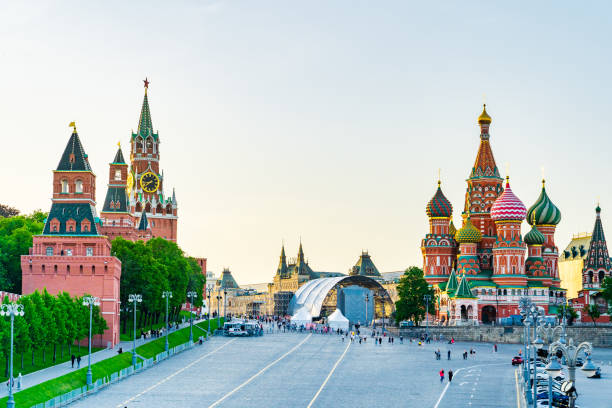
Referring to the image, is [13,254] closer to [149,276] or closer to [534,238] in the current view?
[149,276]

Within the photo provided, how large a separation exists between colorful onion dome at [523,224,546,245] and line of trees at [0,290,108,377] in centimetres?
7736

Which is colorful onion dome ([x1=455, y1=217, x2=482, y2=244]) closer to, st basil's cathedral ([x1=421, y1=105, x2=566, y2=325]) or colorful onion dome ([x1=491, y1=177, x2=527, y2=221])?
st basil's cathedral ([x1=421, y1=105, x2=566, y2=325])

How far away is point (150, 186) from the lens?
172 meters

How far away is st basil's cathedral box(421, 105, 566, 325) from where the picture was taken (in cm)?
13625

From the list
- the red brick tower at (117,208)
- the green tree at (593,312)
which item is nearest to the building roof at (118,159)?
the red brick tower at (117,208)

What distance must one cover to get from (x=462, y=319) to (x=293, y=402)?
255ft

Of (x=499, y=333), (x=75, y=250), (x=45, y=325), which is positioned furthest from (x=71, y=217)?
(x=499, y=333)

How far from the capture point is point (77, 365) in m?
72.7

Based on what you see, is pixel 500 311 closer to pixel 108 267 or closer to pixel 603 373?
pixel 603 373

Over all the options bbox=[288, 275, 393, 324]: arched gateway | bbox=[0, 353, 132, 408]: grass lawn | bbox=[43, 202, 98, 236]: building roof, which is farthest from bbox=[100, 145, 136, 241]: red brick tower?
bbox=[0, 353, 132, 408]: grass lawn

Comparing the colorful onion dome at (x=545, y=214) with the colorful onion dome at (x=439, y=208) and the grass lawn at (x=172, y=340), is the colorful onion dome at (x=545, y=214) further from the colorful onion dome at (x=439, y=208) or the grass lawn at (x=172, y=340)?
the grass lawn at (x=172, y=340)

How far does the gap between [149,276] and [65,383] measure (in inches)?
1511

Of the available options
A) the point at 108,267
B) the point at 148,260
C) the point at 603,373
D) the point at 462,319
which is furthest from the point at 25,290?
the point at 462,319

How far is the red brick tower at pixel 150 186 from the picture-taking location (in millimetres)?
170625
